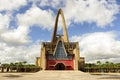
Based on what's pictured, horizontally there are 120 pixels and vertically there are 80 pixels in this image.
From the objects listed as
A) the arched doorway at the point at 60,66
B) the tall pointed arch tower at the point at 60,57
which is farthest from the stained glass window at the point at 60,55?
the arched doorway at the point at 60,66

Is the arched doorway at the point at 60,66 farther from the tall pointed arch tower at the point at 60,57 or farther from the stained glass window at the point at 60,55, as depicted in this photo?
the stained glass window at the point at 60,55

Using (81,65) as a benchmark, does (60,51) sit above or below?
above

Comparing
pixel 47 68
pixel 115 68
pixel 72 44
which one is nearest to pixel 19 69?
pixel 47 68

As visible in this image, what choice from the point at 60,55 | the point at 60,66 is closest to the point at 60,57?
the point at 60,55

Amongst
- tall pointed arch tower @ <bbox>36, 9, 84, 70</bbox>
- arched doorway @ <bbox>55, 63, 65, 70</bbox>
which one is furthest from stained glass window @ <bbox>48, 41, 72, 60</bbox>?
arched doorway @ <bbox>55, 63, 65, 70</bbox>

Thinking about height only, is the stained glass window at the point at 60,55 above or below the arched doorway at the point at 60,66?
above

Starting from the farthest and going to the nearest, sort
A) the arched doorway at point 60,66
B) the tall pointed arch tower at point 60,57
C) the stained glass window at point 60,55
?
1. the arched doorway at point 60,66
2. the stained glass window at point 60,55
3. the tall pointed arch tower at point 60,57

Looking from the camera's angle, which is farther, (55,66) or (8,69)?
(55,66)

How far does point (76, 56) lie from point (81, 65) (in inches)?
261

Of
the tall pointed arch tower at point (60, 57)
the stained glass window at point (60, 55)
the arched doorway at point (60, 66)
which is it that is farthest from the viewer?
the arched doorway at point (60, 66)

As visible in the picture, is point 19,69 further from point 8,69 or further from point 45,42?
point 45,42

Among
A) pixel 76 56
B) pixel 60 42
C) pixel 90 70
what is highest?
pixel 60 42

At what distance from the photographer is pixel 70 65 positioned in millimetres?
73625

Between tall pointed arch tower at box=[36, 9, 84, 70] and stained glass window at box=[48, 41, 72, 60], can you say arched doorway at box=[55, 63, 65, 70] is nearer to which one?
tall pointed arch tower at box=[36, 9, 84, 70]
